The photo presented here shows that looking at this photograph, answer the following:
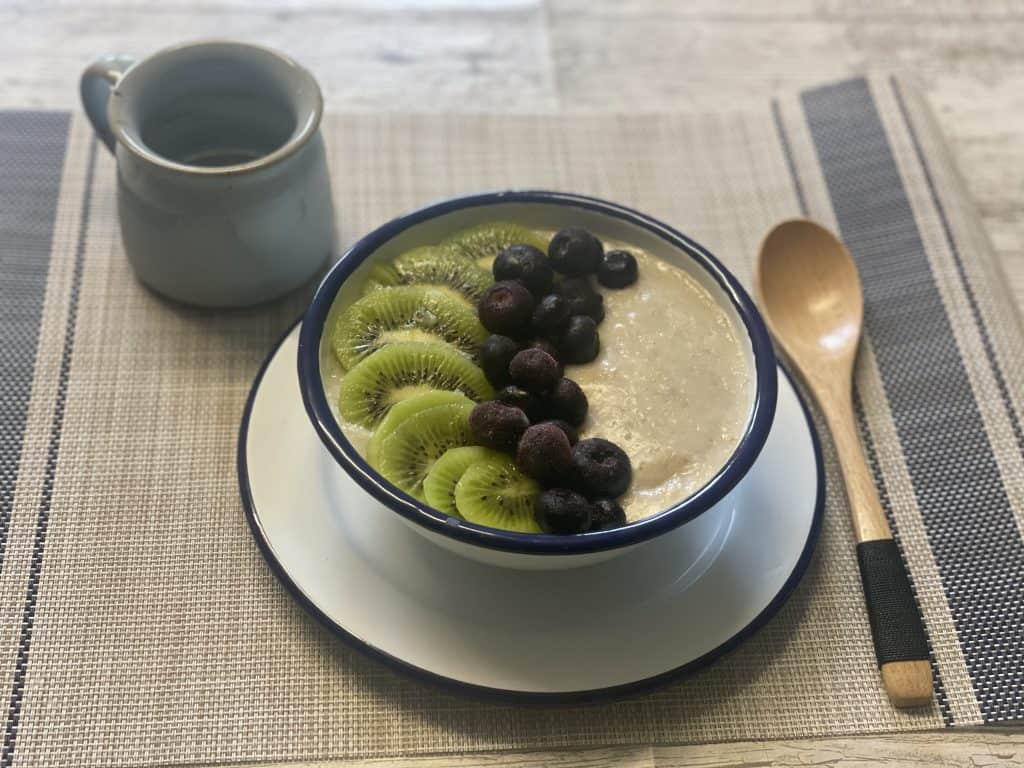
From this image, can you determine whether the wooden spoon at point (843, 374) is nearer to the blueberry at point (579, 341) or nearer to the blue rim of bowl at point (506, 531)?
the blue rim of bowl at point (506, 531)

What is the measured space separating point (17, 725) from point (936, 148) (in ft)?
5.75

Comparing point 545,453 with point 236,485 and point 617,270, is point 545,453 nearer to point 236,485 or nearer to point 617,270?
point 617,270

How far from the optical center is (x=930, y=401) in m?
1.48

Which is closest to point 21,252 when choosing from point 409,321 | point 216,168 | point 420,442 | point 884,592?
point 216,168

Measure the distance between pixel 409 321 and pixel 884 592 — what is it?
704 mm

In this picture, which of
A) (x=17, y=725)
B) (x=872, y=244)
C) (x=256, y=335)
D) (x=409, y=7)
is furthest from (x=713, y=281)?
(x=409, y=7)

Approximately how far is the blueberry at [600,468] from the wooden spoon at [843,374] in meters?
0.39

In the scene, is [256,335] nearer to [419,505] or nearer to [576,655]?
[419,505]

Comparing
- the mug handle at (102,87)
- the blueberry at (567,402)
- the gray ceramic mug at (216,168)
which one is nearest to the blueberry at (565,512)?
the blueberry at (567,402)

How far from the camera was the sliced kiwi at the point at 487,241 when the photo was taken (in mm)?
1363

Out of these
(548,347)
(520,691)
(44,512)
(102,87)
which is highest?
(548,347)

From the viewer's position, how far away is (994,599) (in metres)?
1.27

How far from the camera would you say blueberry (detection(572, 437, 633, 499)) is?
109 cm

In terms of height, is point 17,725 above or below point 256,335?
below
